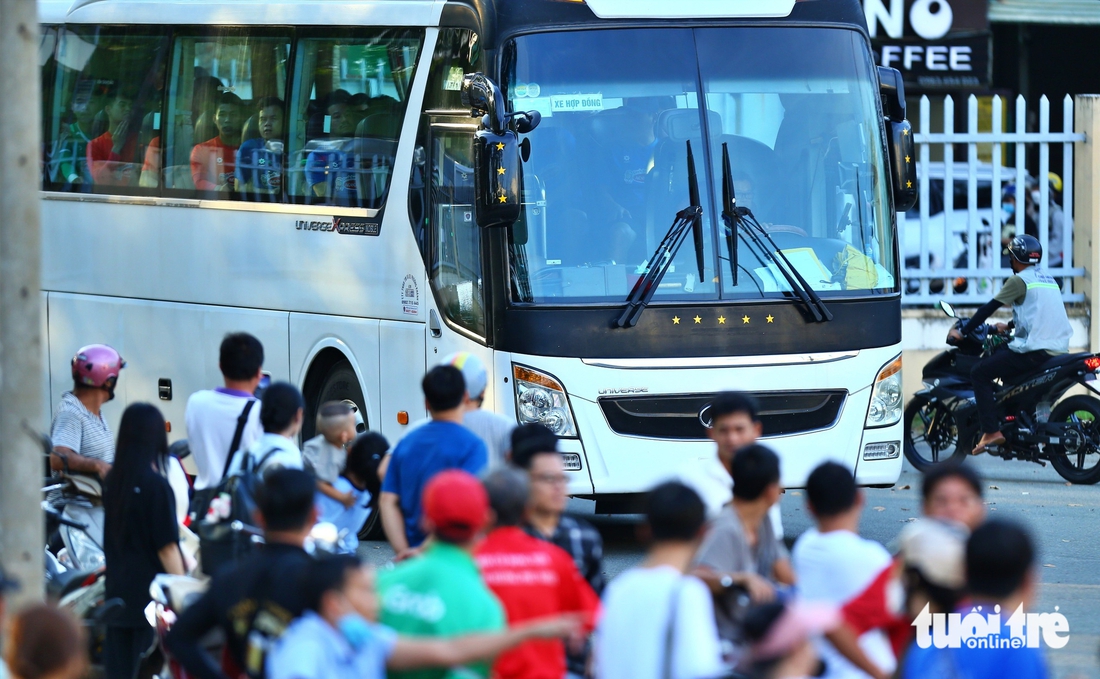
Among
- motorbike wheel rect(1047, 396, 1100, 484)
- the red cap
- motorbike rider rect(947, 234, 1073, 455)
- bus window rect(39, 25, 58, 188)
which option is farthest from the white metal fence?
the red cap

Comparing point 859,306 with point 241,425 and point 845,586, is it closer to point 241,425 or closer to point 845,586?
point 241,425

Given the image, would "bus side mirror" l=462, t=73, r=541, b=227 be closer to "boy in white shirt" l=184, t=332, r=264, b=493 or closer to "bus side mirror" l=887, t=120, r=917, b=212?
"bus side mirror" l=887, t=120, r=917, b=212

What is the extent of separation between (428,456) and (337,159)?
5.57 meters

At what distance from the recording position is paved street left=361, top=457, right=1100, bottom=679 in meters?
8.02

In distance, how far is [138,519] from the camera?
607cm

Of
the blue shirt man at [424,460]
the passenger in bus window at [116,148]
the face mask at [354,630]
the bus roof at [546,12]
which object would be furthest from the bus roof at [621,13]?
the face mask at [354,630]

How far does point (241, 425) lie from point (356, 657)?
290 centimetres

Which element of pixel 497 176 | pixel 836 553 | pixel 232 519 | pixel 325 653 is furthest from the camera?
pixel 497 176

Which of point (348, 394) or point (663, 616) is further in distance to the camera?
point (348, 394)

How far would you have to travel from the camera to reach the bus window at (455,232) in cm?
994

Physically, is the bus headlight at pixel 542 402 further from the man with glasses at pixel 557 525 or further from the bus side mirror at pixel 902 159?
the man with glasses at pixel 557 525

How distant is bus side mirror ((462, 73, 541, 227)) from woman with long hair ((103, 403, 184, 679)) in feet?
11.4

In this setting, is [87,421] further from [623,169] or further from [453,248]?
[623,169]

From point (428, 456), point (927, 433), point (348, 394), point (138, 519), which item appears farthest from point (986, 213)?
point (138, 519)
